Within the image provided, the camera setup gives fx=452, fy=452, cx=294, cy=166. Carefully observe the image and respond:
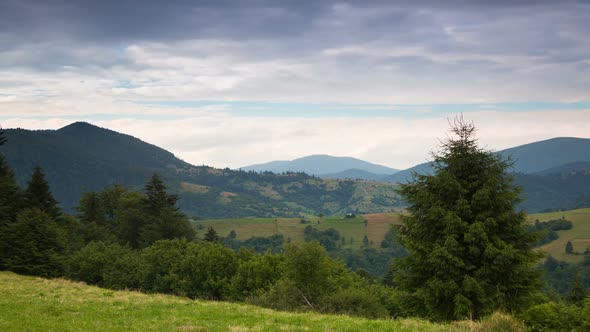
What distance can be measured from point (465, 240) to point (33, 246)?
5329 cm

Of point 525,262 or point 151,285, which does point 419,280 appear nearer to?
point 525,262

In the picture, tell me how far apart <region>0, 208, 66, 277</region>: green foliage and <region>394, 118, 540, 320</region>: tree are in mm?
48980

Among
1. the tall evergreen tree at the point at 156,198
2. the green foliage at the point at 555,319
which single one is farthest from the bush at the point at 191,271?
the green foliage at the point at 555,319

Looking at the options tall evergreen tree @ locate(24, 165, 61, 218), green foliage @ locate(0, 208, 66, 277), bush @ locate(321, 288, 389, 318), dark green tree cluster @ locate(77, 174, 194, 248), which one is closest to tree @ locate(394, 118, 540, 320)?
bush @ locate(321, 288, 389, 318)

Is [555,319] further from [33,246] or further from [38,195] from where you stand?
[38,195]

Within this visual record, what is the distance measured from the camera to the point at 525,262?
964 inches

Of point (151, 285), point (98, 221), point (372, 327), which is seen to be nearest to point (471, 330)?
point (372, 327)

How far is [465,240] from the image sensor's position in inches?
958

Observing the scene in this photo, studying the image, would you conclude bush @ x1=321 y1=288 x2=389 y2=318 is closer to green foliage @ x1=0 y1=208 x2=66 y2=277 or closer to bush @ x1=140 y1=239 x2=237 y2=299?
bush @ x1=140 y1=239 x2=237 y2=299

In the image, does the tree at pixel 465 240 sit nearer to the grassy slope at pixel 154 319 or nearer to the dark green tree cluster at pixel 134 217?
the grassy slope at pixel 154 319

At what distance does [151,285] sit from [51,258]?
13222 millimetres

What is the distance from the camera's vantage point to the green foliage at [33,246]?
55.6 meters

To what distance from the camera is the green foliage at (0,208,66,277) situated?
55625 millimetres

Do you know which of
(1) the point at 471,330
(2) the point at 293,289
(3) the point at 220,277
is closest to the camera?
(1) the point at 471,330
